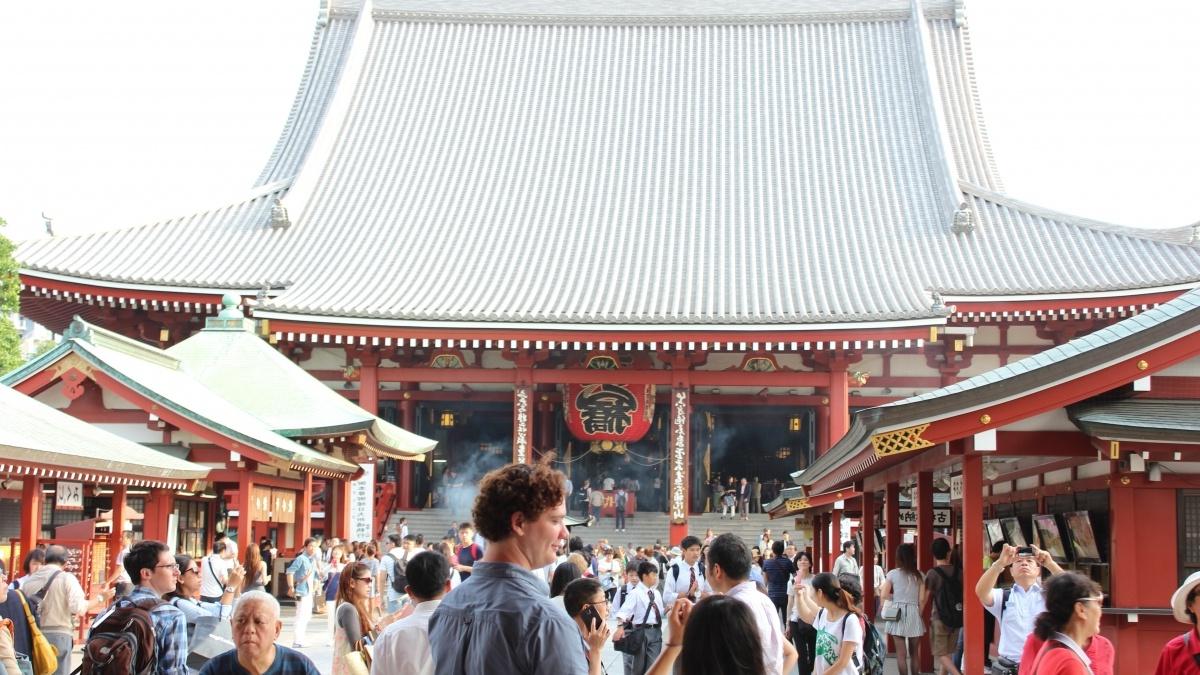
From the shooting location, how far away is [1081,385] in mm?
11023

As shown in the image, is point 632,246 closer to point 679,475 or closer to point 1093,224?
point 679,475

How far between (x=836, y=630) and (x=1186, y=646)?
2520 mm

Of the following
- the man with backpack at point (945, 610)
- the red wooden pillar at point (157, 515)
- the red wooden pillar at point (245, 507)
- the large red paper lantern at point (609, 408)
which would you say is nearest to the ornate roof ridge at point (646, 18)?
the large red paper lantern at point (609, 408)

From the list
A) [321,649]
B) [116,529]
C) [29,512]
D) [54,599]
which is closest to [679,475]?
[321,649]

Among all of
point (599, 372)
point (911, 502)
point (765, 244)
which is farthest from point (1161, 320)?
point (765, 244)

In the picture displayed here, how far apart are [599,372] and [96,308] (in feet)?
33.2

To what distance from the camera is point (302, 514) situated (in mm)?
23516

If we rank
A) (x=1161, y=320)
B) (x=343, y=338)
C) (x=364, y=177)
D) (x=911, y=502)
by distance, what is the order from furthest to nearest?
1. (x=364, y=177)
2. (x=343, y=338)
3. (x=911, y=502)
4. (x=1161, y=320)

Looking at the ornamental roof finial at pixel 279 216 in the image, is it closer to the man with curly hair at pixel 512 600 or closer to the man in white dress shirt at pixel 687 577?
the man in white dress shirt at pixel 687 577

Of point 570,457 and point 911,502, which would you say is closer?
point 911,502

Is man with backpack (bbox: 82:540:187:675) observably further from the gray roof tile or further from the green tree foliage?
the green tree foliage

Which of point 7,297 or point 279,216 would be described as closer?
point 279,216

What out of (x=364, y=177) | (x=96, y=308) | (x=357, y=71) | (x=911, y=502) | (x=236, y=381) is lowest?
(x=911, y=502)

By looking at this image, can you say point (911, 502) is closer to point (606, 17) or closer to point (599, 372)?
point (599, 372)
